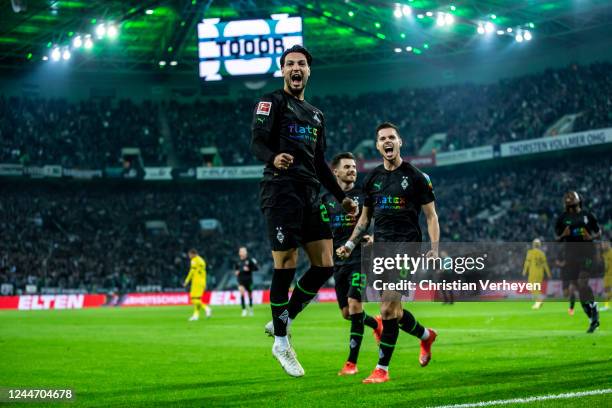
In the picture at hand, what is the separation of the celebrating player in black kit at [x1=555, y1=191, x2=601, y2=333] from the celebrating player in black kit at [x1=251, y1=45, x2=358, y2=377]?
8382 millimetres

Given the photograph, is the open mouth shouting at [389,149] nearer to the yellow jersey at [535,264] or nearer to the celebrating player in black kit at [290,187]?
the celebrating player in black kit at [290,187]

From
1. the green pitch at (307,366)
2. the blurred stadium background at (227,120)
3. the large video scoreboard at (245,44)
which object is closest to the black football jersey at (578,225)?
the green pitch at (307,366)

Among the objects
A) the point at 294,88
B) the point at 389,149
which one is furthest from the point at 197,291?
the point at 294,88

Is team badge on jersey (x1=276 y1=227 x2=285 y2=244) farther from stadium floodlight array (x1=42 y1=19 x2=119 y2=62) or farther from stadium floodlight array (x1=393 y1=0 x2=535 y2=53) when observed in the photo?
stadium floodlight array (x1=42 y1=19 x2=119 y2=62)

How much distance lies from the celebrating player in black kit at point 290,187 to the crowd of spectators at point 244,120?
140ft

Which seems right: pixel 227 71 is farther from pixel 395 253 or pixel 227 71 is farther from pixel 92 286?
pixel 395 253

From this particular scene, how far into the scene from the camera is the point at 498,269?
99.0ft

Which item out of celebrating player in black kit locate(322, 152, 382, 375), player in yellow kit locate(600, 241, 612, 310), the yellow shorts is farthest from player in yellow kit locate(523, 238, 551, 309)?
celebrating player in black kit locate(322, 152, 382, 375)

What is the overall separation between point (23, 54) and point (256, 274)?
19.2 metres

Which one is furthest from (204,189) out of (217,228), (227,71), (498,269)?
(498,269)

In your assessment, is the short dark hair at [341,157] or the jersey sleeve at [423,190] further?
the short dark hair at [341,157]

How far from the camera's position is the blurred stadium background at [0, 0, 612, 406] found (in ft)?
147

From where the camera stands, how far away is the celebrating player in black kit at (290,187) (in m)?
7.72

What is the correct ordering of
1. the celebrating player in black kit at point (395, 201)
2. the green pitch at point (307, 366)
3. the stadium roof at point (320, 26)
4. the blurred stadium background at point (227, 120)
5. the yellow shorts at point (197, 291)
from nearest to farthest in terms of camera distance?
1. the green pitch at point (307, 366)
2. the celebrating player in black kit at point (395, 201)
3. the yellow shorts at point (197, 291)
4. the stadium roof at point (320, 26)
5. the blurred stadium background at point (227, 120)
